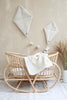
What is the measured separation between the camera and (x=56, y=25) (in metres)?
3.14

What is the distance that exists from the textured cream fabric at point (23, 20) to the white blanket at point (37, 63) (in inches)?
40.5

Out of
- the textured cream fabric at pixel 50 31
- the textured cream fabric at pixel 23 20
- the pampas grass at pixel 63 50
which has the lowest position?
the pampas grass at pixel 63 50

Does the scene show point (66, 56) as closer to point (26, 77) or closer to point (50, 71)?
point (50, 71)

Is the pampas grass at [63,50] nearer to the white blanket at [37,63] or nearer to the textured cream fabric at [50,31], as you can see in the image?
the textured cream fabric at [50,31]

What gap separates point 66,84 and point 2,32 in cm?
208

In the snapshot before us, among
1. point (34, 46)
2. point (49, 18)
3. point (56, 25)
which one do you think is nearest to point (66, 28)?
→ point (56, 25)

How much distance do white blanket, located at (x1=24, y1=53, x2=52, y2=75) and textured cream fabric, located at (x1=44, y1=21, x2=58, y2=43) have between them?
0.96 m

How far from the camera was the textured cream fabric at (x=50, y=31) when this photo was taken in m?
3.13

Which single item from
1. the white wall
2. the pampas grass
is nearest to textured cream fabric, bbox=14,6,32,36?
the white wall

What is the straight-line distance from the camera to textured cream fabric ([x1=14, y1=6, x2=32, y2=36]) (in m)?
3.12

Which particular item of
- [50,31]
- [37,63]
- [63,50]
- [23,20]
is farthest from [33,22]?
[37,63]

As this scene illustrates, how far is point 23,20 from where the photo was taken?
315 centimetres

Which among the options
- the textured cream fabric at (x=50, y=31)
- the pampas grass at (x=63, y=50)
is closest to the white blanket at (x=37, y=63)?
the pampas grass at (x=63, y=50)

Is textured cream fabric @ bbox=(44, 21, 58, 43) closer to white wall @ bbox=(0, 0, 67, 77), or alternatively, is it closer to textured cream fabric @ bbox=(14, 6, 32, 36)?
white wall @ bbox=(0, 0, 67, 77)
